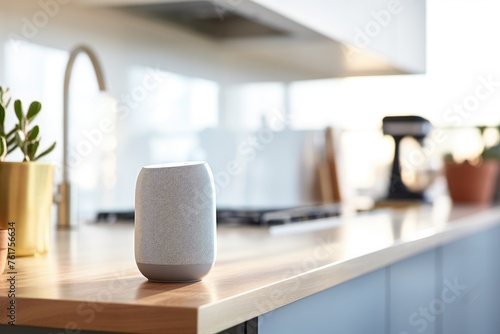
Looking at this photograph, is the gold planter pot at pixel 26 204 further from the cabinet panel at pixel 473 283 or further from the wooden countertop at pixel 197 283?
the cabinet panel at pixel 473 283

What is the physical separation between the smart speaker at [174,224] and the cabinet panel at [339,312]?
0.12 m

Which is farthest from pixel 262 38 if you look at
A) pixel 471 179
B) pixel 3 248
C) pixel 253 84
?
pixel 3 248

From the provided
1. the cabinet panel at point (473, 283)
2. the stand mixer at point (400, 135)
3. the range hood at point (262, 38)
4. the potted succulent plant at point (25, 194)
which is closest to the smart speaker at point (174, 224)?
the potted succulent plant at point (25, 194)

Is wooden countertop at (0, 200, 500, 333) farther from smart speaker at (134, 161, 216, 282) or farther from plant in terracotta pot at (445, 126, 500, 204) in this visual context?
plant in terracotta pot at (445, 126, 500, 204)

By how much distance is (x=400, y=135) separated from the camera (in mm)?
3111

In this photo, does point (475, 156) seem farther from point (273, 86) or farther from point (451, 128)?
point (273, 86)

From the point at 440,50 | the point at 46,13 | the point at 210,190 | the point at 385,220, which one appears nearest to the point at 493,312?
the point at 385,220

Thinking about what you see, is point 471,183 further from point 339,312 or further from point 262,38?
point 339,312

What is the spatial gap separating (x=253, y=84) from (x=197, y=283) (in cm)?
198

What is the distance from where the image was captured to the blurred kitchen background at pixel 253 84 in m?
1.85

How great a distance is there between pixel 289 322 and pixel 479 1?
3143 millimetres

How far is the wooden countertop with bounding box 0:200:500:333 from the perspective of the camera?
0.84 m

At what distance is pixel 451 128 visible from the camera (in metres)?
3.88

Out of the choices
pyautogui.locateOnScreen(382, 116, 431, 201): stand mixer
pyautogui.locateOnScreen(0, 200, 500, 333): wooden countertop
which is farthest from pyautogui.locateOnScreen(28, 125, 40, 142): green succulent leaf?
pyautogui.locateOnScreen(382, 116, 431, 201): stand mixer
